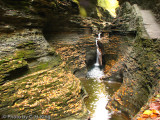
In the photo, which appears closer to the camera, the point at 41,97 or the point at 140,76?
the point at 41,97

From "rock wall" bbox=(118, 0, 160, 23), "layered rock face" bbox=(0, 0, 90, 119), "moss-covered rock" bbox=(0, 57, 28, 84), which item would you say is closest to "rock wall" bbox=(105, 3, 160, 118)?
"rock wall" bbox=(118, 0, 160, 23)

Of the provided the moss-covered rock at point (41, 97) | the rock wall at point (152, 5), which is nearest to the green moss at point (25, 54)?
the moss-covered rock at point (41, 97)

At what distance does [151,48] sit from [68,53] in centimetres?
616

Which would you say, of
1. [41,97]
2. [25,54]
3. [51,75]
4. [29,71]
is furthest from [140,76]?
[25,54]

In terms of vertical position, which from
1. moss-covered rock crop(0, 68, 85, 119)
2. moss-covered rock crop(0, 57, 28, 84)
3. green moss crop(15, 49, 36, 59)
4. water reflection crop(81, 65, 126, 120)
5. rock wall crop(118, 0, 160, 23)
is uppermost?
rock wall crop(118, 0, 160, 23)

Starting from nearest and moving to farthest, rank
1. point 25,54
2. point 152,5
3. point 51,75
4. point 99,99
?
point 25,54 → point 51,75 → point 99,99 → point 152,5

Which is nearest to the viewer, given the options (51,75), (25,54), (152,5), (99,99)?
(25,54)

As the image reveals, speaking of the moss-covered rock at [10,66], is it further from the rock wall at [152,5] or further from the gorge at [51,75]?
the rock wall at [152,5]

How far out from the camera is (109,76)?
8977mm

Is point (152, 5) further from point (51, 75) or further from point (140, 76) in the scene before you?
point (51, 75)

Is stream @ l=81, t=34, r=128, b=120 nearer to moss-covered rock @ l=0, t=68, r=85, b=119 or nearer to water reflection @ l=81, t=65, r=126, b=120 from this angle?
water reflection @ l=81, t=65, r=126, b=120

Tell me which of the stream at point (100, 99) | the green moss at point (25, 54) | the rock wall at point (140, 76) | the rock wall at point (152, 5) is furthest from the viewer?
the rock wall at point (152, 5)

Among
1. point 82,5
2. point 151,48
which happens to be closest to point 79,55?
point 151,48

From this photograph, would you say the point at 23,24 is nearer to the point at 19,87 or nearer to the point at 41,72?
the point at 41,72
